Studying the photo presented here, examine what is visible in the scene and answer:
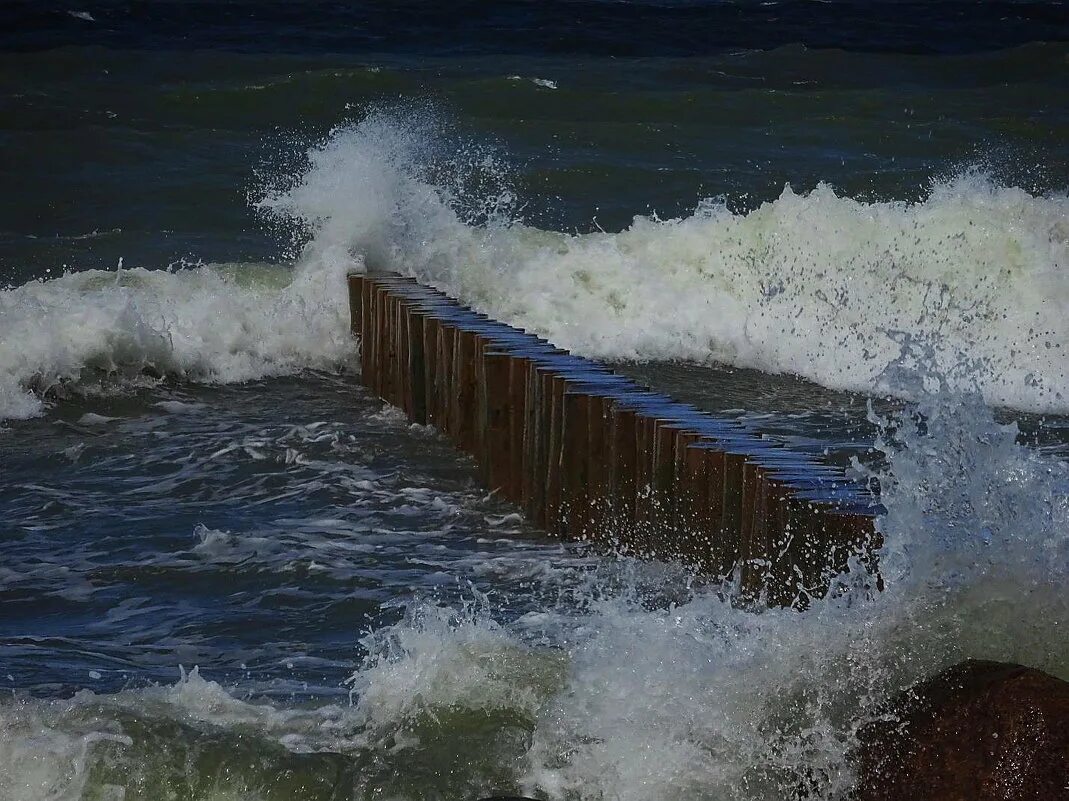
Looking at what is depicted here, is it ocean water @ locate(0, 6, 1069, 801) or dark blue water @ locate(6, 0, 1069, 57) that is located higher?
dark blue water @ locate(6, 0, 1069, 57)

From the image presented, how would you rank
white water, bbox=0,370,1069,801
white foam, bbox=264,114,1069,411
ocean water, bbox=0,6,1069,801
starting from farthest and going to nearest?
white foam, bbox=264,114,1069,411 < ocean water, bbox=0,6,1069,801 < white water, bbox=0,370,1069,801

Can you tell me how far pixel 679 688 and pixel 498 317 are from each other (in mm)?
9498

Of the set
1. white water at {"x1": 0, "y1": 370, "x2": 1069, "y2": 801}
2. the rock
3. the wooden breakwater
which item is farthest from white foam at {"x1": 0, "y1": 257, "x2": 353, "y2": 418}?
the rock

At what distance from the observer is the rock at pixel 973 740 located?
3.67 m

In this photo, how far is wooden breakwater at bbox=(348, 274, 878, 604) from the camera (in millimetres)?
5738

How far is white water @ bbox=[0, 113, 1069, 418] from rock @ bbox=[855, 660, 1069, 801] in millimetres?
7654

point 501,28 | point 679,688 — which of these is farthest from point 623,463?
point 501,28

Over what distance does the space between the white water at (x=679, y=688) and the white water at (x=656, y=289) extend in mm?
6730

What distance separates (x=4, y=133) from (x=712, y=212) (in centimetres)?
1032

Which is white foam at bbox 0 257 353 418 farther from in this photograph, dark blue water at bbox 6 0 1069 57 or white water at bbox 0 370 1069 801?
dark blue water at bbox 6 0 1069 57

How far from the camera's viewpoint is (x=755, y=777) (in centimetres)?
423

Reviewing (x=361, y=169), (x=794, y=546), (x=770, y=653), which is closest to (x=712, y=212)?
(x=361, y=169)

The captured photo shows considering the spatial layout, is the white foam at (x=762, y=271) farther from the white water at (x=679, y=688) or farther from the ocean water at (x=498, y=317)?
the white water at (x=679, y=688)

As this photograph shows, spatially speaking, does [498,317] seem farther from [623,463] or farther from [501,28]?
[501,28]
